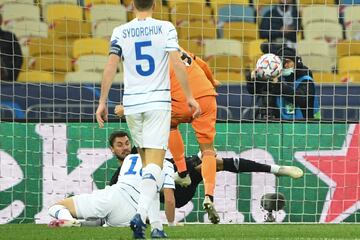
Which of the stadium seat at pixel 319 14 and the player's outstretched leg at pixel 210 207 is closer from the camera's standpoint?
the player's outstretched leg at pixel 210 207

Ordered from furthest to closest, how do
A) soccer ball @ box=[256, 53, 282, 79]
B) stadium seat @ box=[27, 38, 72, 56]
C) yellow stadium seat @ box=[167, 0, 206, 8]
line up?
1. stadium seat @ box=[27, 38, 72, 56]
2. yellow stadium seat @ box=[167, 0, 206, 8]
3. soccer ball @ box=[256, 53, 282, 79]

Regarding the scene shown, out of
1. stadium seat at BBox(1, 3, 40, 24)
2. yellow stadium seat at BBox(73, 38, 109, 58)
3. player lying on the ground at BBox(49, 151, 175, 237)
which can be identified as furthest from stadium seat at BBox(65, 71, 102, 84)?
player lying on the ground at BBox(49, 151, 175, 237)

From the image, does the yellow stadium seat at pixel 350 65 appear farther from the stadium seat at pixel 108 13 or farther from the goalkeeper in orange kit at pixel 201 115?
the goalkeeper in orange kit at pixel 201 115

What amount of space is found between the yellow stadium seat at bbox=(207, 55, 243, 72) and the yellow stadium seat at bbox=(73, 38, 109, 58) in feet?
4.62

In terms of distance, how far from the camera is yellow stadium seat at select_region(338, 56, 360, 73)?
15000mm

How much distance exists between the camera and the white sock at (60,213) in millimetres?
10845

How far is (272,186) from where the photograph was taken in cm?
1275

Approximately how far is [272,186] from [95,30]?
3.83 meters

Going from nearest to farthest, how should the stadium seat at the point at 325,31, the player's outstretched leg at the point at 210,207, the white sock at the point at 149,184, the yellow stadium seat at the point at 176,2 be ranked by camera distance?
→ the white sock at the point at 149,184, the player's outstretched leg at the point at 210,207, the yellow stadium seat at the point at 176,2, the stadium seat at the point at 325,31

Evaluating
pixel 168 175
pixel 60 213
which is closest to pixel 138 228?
pixel 60 213

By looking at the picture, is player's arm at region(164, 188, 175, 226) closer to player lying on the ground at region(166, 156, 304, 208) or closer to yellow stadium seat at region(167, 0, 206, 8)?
player lying on the ground at region(166, 156, 304, 208)

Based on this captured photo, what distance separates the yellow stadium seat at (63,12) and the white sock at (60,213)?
14.5ft

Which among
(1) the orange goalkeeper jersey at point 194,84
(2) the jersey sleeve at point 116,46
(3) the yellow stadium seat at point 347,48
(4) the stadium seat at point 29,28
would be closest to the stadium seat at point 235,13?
(3) the yellow stadium seat at point 347,48

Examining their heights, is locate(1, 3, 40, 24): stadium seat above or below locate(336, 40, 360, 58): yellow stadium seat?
above
